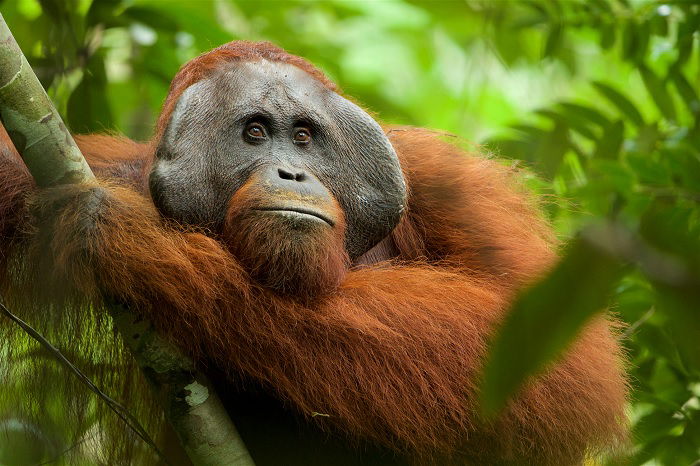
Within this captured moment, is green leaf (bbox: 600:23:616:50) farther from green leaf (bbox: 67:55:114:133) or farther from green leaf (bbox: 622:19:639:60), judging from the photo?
green leaf (bbox: 67:55:114:133)

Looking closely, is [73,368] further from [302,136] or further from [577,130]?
[577,130]

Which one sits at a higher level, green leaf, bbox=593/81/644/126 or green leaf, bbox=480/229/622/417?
green leaf, bbox=480/229/622/417

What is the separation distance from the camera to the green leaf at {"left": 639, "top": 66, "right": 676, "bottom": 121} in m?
4.02

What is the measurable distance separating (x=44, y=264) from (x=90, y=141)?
1.38 meters

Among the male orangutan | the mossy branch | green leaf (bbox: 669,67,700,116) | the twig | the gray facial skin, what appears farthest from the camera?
green leaf (bbox: 669,67,700,116)

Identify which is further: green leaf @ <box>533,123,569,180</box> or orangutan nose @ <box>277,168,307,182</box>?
green leaf @ <box>533,123,569,180</box>

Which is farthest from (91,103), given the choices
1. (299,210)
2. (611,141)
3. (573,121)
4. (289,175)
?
(611,141)

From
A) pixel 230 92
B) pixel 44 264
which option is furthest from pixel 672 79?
pixel 44 264

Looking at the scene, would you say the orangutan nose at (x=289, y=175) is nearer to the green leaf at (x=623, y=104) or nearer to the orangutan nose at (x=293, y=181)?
the orangutan nose at (x=293, y=181)

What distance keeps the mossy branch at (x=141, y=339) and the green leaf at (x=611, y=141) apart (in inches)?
93.3

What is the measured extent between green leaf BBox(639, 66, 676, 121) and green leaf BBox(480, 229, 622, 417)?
10.9 ft

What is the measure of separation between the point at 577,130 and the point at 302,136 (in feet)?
5.63

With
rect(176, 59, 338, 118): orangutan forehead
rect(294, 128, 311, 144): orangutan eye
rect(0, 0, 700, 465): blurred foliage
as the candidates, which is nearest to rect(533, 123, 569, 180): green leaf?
rect(0, 0, 700, 465): blurred foliage

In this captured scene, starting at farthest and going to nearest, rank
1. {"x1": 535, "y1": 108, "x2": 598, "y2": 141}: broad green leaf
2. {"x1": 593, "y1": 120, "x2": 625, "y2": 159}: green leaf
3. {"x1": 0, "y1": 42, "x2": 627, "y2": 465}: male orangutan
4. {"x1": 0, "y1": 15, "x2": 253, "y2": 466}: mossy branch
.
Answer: {"x1": 535, "y1": 108, "x2": 598, "y2": 141}: broad green leaf, {"x1": 593, "y1": 120, "x2": 625, "y2": 159}: green leaf, {"x1": 0, "y1": 42, "x2": 627, "y2": 465}: male orangutan, {"x1": 0, "y1": 15, "x2": 253, "y2": 466}: mossy branch
